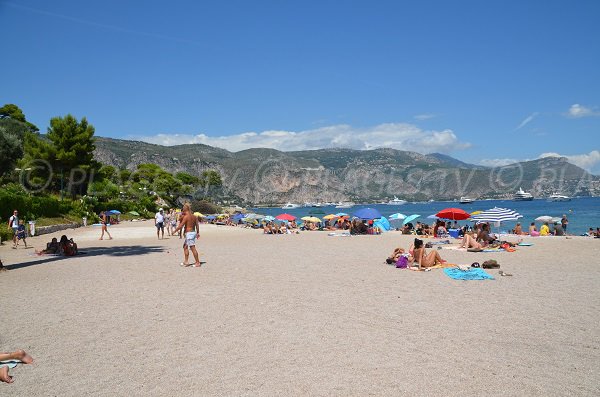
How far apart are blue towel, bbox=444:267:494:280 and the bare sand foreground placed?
30cm

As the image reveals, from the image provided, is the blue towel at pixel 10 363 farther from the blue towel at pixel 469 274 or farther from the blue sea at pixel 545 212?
Result: the blue sea at pixel 545 212

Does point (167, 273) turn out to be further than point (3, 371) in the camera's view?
Yes

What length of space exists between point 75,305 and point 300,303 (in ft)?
12.2

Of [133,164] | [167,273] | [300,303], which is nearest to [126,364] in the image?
[300,303]

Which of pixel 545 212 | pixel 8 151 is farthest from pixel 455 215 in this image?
pixel 545 212

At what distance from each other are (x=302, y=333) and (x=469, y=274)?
5599 mm

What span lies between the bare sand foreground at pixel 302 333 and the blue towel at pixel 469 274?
297mm

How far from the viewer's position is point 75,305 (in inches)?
284

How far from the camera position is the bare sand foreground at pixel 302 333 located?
398 centimetres

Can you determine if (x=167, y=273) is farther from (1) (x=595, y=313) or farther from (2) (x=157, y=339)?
(1) (x=595, y=313)

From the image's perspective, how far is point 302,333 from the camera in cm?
552

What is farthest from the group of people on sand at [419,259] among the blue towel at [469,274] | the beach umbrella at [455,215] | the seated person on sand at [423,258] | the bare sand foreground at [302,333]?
the beach umbrella at [455,215]

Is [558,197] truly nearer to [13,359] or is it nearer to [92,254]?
[92,254]

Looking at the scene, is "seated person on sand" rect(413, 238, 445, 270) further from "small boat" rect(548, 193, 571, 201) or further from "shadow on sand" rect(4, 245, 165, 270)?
"small boat" rect(548, 193, 571, 201)
